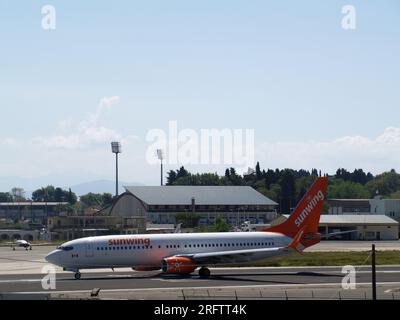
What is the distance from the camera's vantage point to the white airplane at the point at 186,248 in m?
69.1

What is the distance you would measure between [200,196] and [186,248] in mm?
115072

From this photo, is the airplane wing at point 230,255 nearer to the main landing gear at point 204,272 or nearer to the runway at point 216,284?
the main landing gear at point 204,272

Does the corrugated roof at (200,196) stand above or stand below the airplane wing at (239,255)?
above

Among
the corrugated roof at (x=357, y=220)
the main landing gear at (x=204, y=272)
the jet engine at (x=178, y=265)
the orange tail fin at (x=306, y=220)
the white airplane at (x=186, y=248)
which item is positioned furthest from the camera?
the corrugated roof at (x=357, y=220)

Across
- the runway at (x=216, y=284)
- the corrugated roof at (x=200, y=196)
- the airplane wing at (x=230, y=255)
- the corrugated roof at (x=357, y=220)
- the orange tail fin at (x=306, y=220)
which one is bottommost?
the runway at (x=216, y=284)

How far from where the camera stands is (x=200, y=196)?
18600 cm

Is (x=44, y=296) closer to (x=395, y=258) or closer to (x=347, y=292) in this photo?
(x=347, y=292)

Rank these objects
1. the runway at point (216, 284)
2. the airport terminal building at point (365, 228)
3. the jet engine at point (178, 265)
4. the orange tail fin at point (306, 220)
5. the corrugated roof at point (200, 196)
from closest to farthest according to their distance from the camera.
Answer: the runway at point (216, 284)
the jet engine at point (178, 265)
the orange tail fin at point (306, 220)
the airport terminal building at point (365, 228)
the corrugated roof at point (200, 196)

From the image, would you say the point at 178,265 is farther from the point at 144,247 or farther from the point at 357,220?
the point at 357,220

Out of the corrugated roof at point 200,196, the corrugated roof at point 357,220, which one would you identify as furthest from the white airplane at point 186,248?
the corrugated roof at point 200,196

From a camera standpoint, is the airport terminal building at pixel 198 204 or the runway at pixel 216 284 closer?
the runway at pixel 216 284

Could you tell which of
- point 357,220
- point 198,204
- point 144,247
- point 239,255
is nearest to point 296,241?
point 239,255

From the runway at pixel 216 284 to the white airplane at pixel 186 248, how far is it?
1.16 metres

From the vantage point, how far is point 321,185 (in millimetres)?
73688
